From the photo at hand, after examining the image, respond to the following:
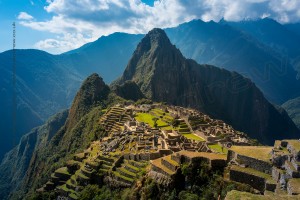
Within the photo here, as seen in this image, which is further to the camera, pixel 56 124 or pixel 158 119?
pixel 56 124

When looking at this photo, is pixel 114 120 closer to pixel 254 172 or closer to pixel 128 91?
pixel 254 172

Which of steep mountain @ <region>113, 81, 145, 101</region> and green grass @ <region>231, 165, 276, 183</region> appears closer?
green grass @ <region>231, 165, 276, 183</region>

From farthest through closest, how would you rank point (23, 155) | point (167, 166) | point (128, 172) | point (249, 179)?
point (23, 155) < point (128, 172) < point (167, 166) < point (249, 179)

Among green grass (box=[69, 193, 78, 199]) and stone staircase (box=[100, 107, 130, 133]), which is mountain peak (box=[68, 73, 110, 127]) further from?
green grass (box=[69, 193, 78, 199])

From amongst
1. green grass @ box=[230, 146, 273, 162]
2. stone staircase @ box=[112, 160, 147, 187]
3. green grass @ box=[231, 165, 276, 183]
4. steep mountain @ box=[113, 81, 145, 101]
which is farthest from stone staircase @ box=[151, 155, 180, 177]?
steep mountain @ box=[113, 81, 145, 101]

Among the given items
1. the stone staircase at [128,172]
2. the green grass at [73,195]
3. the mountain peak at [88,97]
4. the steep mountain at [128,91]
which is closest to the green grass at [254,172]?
the stone staircase at [128,172]

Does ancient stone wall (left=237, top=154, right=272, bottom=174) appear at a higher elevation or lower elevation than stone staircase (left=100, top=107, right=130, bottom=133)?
lower

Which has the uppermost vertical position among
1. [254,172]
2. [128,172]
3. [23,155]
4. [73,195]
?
[254,172]

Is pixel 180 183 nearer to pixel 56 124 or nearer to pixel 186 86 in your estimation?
pixel 56 124

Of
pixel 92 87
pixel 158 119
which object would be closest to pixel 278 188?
pixel 158 119

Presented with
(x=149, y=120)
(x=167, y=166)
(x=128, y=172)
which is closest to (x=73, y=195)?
(x=128, y=172)

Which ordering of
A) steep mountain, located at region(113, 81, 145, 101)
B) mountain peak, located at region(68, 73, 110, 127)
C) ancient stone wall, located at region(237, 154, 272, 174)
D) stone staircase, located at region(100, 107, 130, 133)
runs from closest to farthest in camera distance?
ancient stone wall, located at region(237, 154, 272, 174), stone staircase, located at region(100, 107, 130, 133), mountain peak, located at region(68, 73, 110, 127), steep mountain, located at region(113, 81, 145, 101)
